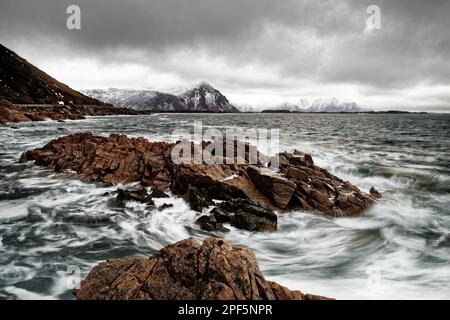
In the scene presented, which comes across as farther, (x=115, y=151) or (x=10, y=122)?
(x=10, y=122)

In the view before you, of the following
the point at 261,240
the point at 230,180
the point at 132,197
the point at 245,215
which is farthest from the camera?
the point at 230,180

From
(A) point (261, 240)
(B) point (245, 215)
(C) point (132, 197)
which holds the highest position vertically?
(C) point (132, 197)

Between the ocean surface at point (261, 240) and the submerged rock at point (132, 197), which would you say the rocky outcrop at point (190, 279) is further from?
the submerged rock at point (132, 197)

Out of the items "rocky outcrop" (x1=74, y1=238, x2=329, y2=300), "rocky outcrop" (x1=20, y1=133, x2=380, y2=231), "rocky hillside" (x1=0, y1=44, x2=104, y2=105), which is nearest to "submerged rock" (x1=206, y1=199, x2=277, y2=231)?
"rocky outcrop" (x1=20, y1=133, x2=380, y2=231)

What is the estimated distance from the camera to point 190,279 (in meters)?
5.34

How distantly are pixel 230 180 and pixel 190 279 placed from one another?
8.50 m

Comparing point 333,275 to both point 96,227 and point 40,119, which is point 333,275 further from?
point 40,119

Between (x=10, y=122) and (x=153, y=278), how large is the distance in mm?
60298

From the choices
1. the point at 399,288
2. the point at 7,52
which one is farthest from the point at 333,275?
the point at 7,52

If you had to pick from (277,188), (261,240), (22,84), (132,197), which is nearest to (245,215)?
(261,240)

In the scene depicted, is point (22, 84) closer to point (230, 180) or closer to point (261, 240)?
point (230, 180)

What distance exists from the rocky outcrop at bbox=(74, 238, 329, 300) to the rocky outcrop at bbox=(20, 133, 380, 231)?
501 centimetres
